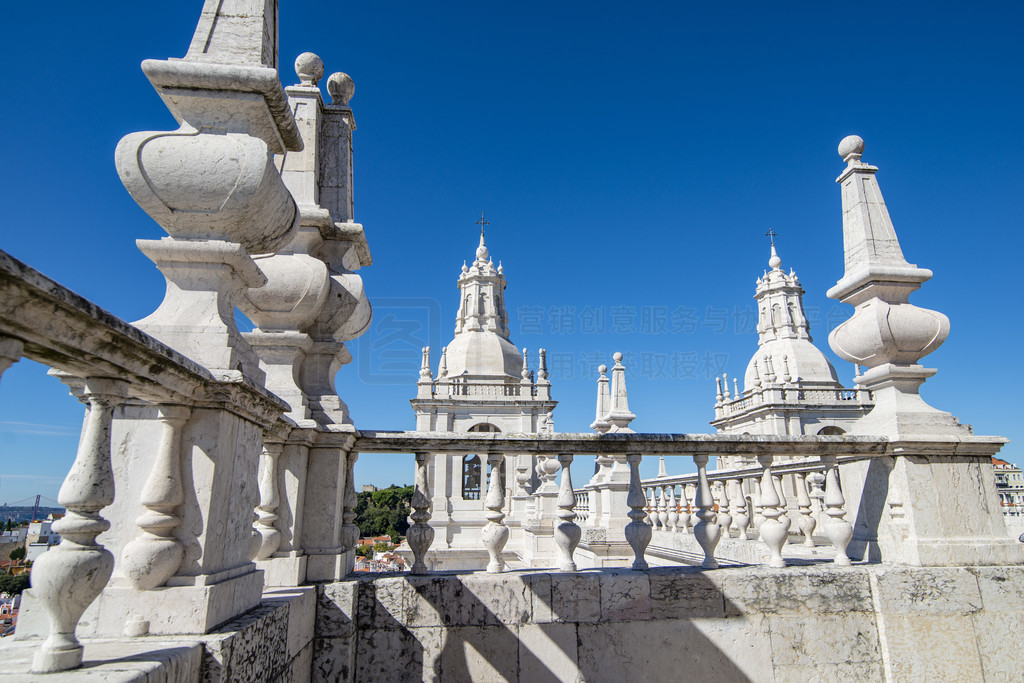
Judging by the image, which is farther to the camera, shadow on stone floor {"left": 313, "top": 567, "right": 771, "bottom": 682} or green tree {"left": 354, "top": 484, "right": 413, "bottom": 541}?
green tree {"left": 354, "top": 484, "right": 413, "bottom": 541}

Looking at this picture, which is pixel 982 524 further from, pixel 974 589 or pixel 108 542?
pixel 108 542

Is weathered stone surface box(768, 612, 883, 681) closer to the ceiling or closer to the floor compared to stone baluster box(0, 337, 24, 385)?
closer to the floor

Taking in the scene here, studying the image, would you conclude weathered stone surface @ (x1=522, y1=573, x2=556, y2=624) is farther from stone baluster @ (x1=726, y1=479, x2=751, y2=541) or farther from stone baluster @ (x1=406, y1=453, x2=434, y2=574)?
stone baluster @ (x1=726, y1=479, x2=751, y2=541)

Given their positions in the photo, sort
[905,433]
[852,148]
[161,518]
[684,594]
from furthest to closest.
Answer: [852,148], [905,433], [684,594], [161,518]

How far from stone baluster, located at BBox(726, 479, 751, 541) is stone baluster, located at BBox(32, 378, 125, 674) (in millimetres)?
6370

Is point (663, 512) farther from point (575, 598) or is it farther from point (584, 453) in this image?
point (575, 598)

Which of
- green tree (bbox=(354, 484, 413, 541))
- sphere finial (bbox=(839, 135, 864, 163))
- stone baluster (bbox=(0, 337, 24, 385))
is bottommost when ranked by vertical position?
green tree (bbox=(354, 484, 413, 541))

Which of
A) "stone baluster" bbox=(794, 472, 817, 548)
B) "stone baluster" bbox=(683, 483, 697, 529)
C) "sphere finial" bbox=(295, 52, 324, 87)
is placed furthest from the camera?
"stone baluster" bbox=(683, 483, 697, 529)

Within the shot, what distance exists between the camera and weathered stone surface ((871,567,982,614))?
388cm

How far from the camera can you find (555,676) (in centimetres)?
358

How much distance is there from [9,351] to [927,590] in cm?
488

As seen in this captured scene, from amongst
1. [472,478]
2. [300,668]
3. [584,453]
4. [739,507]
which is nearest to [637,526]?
[584,453]

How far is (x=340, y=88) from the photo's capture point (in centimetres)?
473

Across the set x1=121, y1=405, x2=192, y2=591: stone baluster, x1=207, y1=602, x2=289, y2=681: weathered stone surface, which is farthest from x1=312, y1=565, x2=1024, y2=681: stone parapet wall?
x1=121, y1=405, x2=192, y2=591: stone baluster
